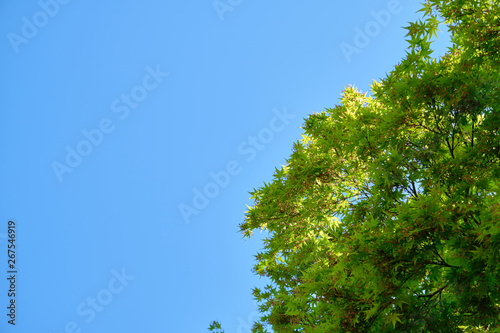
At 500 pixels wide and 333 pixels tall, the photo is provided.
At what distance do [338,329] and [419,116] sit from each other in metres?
4.95

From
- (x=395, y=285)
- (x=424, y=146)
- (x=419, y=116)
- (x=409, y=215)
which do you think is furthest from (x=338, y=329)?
(x=419, y=116)

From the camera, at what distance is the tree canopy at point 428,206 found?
20.8 ft

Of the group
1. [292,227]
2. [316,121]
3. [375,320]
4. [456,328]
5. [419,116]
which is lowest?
[456,328]

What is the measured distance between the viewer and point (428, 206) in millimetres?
6086

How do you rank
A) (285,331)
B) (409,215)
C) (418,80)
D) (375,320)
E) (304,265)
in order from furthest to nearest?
(304,265)
(285,331)
(418,80)
(375,320)
(409,215)

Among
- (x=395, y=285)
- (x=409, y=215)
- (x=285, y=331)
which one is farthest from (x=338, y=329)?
(x=285, y=331)

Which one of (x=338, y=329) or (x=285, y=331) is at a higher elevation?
(x=285, y=331)

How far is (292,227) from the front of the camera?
1174cm

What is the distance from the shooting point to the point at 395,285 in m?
6.59

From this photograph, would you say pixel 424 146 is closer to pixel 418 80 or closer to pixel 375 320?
pixel 418 80

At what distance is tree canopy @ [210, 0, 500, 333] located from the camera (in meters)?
6.35

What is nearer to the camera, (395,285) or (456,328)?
(395,285)

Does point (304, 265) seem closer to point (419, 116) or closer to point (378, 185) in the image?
point (378, 185)

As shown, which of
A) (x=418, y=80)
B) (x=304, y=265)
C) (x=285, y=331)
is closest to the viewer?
(x=418, y=80)
